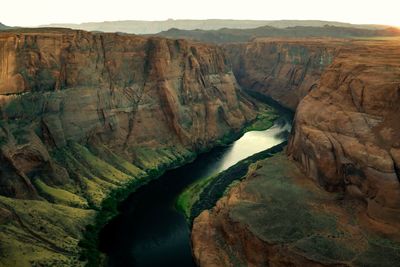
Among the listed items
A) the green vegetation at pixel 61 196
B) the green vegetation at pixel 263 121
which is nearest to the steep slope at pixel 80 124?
the green vegetation at pixel 61 196

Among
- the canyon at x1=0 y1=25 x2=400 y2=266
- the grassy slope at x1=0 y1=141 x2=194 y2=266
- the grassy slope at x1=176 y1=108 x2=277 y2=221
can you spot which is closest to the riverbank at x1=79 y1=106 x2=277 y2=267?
the grassy slope at x1=0 y1=141 x2=194 y2=266

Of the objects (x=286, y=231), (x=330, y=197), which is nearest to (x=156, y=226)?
(x=286, y=231)

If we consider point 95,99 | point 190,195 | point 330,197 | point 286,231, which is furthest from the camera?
point 95,99

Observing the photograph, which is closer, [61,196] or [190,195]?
[61,196]

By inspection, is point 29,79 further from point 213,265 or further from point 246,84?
point 246,84

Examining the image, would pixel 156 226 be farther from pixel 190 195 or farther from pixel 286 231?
pixel 286 231

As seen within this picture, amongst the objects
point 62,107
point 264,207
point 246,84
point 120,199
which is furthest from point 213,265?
point 246,84

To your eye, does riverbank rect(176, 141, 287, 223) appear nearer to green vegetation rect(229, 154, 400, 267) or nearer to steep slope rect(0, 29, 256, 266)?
green vegetation rect(229, 154, 400, 267)
